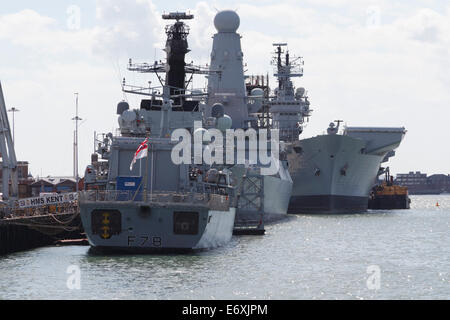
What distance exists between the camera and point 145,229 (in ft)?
114

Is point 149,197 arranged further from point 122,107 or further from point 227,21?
point 227,21

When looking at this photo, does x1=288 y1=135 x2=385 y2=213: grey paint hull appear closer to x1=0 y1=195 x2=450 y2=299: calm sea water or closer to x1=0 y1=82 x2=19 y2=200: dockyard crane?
x1=0 y1=195 x2=450 y2=299: calm sea water

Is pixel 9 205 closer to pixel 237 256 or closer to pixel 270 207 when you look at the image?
pixel 237 256

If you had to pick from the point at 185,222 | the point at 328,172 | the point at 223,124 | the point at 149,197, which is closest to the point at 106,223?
the point at 149,197

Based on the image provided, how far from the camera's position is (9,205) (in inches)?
1638

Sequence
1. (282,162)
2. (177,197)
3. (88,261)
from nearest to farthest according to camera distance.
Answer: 1. (88,261)
2. (177,197)
3. (282,162)

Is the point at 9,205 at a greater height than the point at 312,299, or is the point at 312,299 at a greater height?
the point at 9,205

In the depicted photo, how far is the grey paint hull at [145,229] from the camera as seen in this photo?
34469mm

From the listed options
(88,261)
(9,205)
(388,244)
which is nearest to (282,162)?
(388,244)

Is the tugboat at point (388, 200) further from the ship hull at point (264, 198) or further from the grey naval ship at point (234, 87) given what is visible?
the grey naval ship at point (234, 87)

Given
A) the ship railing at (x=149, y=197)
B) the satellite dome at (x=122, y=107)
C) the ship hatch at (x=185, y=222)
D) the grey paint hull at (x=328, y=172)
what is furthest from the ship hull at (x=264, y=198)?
the ship hatch at (x=185, y=222)

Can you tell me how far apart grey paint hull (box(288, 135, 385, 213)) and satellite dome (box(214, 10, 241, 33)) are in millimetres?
16126

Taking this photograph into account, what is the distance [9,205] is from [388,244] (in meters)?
20.2

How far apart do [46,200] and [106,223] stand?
32.3 feet
